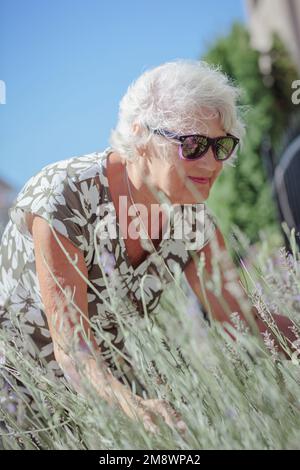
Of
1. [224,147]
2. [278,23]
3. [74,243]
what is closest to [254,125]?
[278,23]

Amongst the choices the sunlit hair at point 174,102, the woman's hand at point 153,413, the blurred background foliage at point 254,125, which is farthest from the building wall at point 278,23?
the woman's hand at point 153,413

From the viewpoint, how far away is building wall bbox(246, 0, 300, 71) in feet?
39.6

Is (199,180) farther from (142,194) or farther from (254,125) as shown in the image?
(254,125)

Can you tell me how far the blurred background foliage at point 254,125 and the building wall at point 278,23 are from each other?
230mm

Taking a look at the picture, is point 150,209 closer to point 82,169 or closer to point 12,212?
point 82,169

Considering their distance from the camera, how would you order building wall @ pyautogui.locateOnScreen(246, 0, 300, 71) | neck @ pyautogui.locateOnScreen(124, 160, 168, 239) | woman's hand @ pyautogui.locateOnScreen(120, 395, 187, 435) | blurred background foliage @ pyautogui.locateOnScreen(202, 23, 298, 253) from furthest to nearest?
building wall @ pyautogui.locateOnScreen(246, 0, 300, 71), blurred background foliage @ pyautogui.locateOnScreen(202, 23, 298, 253), neck @ pyautogui.locateOnScreen(124, 160, 168, 239), woman's hand @ pyautogui.locateOnScreen(120, 395, 187, 435)

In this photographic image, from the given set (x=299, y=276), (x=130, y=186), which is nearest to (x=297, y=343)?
(x=299, y=276)

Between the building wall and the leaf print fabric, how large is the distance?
946 cm

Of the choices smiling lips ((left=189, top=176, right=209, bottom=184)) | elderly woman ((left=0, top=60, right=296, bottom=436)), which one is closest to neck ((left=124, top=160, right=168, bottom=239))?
elderly woman ((left=0, top=60, right=296, bottom=436))

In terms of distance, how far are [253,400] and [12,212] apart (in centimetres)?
88

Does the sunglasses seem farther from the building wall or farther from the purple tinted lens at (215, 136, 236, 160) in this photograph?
the building wall

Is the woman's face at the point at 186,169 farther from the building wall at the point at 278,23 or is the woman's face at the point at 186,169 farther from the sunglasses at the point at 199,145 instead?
the building wall at the point at 278,23

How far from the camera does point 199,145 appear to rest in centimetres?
171

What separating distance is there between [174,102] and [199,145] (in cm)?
13
